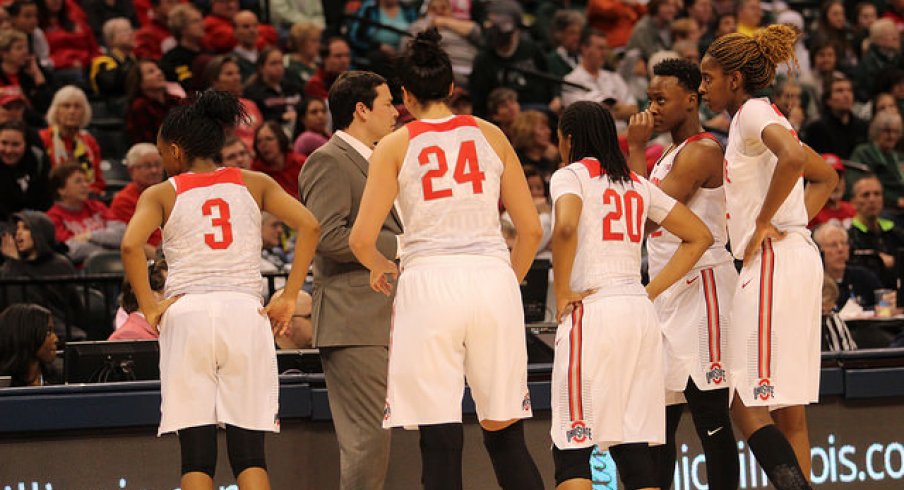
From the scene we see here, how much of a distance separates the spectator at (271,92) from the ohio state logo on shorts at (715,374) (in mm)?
6463

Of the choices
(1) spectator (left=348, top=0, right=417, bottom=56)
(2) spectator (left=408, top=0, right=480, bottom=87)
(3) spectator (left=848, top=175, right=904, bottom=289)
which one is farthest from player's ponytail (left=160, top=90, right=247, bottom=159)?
(1) spectator (left=348, top=0, right=417, bottom=56)

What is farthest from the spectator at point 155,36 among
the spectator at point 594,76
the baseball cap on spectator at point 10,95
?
the spectator at point 594,76

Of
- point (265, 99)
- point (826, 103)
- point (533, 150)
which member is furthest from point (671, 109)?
point (826, 103)

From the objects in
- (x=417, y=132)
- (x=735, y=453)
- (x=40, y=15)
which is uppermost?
(x=40, y=15)

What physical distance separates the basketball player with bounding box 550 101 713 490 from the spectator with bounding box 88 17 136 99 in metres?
7.04

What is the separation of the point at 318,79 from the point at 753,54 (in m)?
6.79

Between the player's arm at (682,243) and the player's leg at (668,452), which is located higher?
the player's arm at (682,243)

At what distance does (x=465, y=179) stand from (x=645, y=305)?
2.79 ft

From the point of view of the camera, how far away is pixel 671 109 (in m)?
6.13

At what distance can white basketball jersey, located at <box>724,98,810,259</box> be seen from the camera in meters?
5.79

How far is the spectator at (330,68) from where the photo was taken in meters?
12.1

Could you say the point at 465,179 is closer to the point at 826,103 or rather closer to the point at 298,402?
the point at 298,402

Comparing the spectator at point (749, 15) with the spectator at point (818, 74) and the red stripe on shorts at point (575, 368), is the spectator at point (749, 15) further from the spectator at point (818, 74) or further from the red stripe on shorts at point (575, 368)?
the red stripe on shorts at point (575, 368)

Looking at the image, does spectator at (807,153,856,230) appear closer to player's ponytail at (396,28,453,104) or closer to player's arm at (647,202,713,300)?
player's arm at (647,202,713,300)
